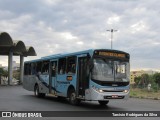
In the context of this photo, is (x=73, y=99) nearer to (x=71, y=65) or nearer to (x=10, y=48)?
(x=71, y=65)

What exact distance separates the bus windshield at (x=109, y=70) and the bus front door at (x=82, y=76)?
663mm

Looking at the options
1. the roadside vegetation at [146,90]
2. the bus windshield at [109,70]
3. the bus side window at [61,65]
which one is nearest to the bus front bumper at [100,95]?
the bus windshield at [109,70]

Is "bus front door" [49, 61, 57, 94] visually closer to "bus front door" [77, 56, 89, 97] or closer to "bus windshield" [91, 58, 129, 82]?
"bus front door" [77, 56, 89, 97]

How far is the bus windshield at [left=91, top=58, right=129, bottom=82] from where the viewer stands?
19.0m

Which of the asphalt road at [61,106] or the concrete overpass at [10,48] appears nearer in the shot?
the asphalt road at [61,106]

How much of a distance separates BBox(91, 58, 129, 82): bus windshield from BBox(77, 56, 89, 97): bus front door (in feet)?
2.17

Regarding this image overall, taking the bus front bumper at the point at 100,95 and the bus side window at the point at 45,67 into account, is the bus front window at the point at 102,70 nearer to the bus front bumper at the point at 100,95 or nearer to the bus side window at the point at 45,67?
the bus front bumper at the point at 100,95

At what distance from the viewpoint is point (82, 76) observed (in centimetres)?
1998

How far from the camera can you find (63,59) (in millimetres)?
22703

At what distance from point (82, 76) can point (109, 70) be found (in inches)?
62.1

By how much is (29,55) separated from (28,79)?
55.8 metres

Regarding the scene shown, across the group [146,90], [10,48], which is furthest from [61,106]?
[10,48]

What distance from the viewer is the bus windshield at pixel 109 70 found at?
749 inches

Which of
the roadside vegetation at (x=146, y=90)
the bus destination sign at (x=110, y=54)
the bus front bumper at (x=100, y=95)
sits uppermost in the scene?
the bus destination sign at (x=110, y=54)
